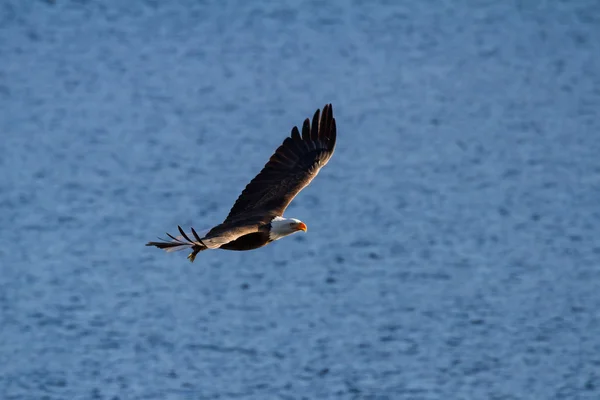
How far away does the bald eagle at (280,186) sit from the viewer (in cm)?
953

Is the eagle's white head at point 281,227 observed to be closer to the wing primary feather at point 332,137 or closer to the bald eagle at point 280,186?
the bald eagle at point 280,186

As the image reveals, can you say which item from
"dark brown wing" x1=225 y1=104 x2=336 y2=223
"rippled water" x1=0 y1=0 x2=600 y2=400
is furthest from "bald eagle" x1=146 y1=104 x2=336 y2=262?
"rippled water" x1=0 y1=0 x2=600 y2=400

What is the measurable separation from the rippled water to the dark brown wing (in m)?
2.06

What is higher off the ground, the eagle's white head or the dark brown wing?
the dark brown wing

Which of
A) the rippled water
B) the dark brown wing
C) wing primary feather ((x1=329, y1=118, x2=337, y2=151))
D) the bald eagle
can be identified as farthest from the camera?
the rippled water

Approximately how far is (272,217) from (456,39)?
14.3 metres

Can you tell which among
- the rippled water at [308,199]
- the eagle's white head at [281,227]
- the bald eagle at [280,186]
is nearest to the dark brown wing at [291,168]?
the bald eagle at [280,186]

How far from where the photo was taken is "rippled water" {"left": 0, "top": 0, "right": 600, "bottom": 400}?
12055 mm

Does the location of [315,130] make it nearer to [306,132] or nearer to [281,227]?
[306,132]

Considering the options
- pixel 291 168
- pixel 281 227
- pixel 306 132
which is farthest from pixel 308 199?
pixel 281 227

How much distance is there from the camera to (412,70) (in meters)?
21.5

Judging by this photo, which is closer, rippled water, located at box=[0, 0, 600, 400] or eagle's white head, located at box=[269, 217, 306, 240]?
eagle's white head, located at box=[269, 217, 306, 240]

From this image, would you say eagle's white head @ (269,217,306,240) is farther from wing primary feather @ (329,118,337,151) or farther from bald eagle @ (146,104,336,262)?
wing primary feather @ (329,118,337,151)

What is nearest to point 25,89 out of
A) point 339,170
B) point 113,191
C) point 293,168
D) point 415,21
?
point 113,191
